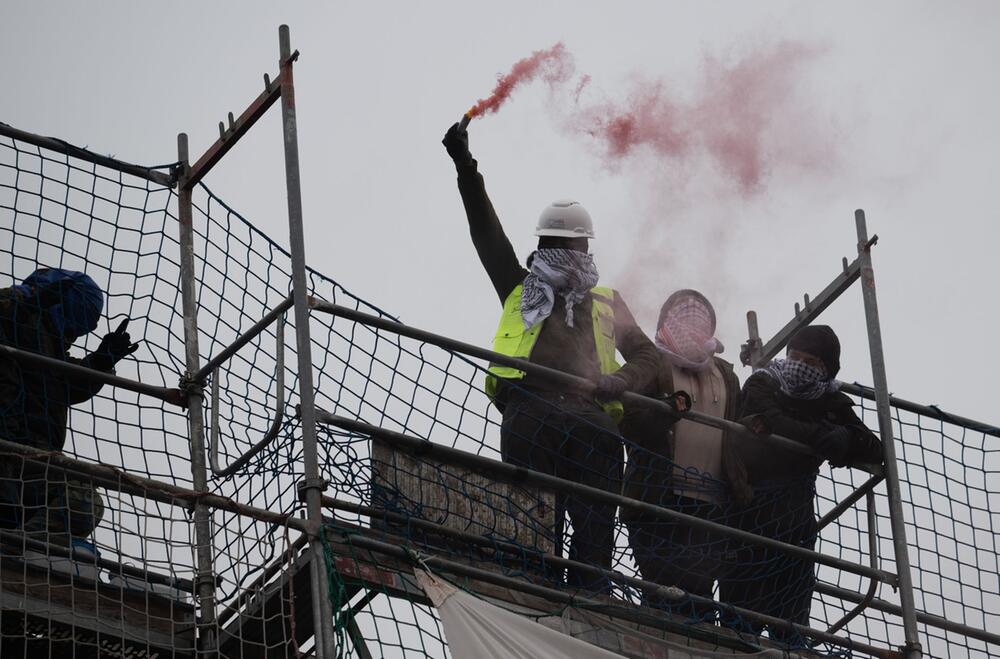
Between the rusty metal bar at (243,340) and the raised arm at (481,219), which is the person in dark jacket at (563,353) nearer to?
the raised arm at (481,219)

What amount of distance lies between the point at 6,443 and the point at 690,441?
3785 mm

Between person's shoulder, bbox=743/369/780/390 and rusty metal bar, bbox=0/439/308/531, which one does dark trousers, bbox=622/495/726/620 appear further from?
rusty metal bar, bbox=0/439/308/531

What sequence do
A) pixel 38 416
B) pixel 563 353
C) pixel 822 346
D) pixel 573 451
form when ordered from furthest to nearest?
pixel 822 346 < pixel 563 353 < pixel 573 451 < pixel 38 416

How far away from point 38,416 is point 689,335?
12.2ft

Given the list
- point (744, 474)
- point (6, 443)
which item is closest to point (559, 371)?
point (744, 474)

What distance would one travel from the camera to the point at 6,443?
273 inches

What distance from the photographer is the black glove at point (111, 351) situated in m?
8.06

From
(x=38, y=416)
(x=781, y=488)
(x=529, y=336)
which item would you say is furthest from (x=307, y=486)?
(x=781, y=488)

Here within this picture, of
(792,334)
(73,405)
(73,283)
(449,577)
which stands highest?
(792,334)

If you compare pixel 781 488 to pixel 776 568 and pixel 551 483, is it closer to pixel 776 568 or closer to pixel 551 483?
pixel 776 568

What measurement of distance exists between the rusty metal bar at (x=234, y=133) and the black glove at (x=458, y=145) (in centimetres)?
156

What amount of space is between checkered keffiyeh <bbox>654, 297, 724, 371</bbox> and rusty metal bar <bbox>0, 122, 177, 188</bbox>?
2946 mm

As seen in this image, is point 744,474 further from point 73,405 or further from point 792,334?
point 73,405

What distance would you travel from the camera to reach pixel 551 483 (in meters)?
7.87
